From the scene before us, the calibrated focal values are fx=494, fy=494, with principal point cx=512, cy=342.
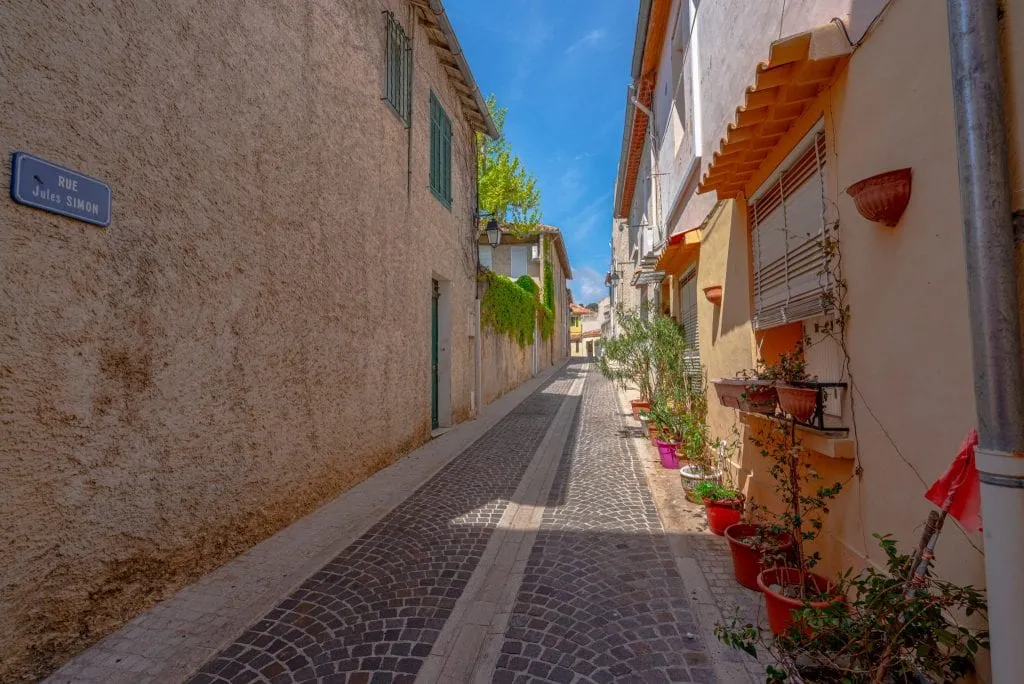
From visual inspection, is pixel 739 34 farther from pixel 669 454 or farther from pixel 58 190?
pixel 58 190

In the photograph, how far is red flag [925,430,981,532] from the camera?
164 centimetres

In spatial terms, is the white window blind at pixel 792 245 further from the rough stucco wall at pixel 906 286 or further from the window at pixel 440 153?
the window at pixel 440 153

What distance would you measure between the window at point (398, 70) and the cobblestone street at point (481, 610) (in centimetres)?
530

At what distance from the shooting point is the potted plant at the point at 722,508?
13.0 feet

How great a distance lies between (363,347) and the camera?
5.90m

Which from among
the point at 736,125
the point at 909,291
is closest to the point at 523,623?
the point at 909,291

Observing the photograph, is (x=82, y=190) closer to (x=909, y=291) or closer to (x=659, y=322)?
(x=909, y=291)

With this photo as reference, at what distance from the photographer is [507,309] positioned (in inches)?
566

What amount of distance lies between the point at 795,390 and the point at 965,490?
1.03 meters

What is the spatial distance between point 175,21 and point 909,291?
4431mm

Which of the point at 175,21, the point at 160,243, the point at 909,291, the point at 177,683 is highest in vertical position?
the point at 175,21

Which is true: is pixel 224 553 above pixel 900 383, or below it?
below

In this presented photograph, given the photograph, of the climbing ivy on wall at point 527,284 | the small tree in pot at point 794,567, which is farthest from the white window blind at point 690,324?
the climbing ivy on wall at point 527,284

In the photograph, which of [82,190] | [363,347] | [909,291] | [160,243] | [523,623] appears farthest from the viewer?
[363,347]
